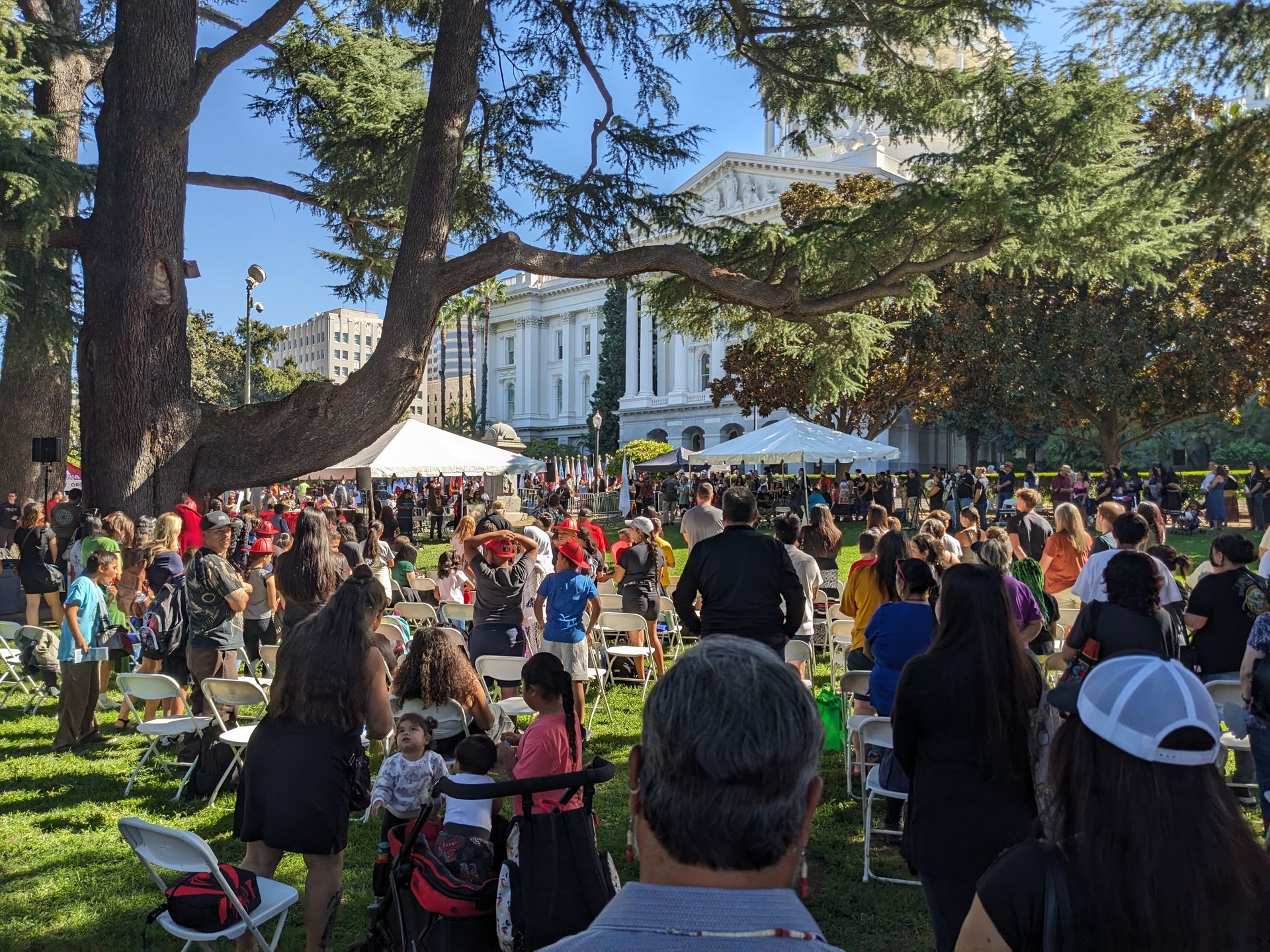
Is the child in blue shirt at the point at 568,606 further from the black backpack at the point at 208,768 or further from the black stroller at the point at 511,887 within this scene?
the black stroller at the point at 511,887

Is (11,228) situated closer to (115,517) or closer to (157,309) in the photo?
(157,309)

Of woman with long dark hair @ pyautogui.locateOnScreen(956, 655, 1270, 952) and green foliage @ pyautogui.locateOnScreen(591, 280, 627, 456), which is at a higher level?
green foliage @ pyautogui.locateOnScreen(591, 280, 627, 456)

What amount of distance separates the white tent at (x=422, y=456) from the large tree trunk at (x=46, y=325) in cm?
433

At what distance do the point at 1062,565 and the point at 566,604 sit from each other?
14.4 ft

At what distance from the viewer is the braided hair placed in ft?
12.0

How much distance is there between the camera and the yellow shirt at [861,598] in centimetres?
622

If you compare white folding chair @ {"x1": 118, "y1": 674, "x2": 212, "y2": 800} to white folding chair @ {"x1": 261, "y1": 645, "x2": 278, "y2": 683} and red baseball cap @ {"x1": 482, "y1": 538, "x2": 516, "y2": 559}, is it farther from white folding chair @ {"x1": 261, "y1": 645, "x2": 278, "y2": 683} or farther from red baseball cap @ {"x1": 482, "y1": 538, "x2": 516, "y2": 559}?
red baseball cap @ {"x1": 482, "y1": 538, "x2": 516, "y2": 559}

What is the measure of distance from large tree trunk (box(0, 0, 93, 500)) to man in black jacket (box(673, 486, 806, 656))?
386 inches

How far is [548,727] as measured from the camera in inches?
143

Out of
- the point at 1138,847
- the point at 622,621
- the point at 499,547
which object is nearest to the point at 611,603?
the point at 622,621

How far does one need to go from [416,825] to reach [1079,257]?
900 cm

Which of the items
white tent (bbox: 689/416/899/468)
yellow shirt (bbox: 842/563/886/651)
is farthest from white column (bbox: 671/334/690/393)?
yellow shirt (bbox: 842/563/886/651)

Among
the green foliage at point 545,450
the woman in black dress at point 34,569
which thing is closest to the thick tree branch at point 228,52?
the woman in black dress at point 34,569

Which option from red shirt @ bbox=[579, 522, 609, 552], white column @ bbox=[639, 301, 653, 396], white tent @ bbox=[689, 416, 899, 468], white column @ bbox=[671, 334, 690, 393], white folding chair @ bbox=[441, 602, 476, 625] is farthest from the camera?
white column @ bbox=[639, 301, 653, 396]
